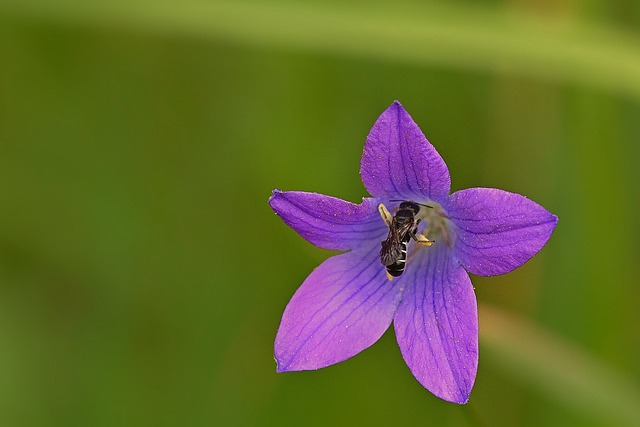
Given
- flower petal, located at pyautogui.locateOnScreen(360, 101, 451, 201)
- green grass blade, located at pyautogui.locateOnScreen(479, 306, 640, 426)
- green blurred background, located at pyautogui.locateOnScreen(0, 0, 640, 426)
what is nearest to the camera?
flower petal, located at pyautogui.locateOnScreen(360, 101, 451, 201)

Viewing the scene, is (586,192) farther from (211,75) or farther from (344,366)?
(211,75)

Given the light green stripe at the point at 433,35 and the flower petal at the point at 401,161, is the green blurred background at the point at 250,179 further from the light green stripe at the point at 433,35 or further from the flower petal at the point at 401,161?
the flower petal at the point at 401,161

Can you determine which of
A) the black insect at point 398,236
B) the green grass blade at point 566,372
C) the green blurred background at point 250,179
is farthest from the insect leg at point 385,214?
the green blurred background at point 250,179

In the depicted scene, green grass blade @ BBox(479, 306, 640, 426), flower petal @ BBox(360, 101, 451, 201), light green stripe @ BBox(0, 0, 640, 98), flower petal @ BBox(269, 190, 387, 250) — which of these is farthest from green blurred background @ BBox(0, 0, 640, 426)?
flower petal @ BBox(360, 101, 451, 201)

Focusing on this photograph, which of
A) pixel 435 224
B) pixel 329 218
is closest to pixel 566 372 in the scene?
pixel 435 224

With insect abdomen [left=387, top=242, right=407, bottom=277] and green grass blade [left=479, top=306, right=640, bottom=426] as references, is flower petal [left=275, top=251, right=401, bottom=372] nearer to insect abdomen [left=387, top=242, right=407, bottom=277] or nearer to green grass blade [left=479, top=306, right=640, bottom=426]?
insect abdomen [left=387, top=242, right=407, bottom=277]
